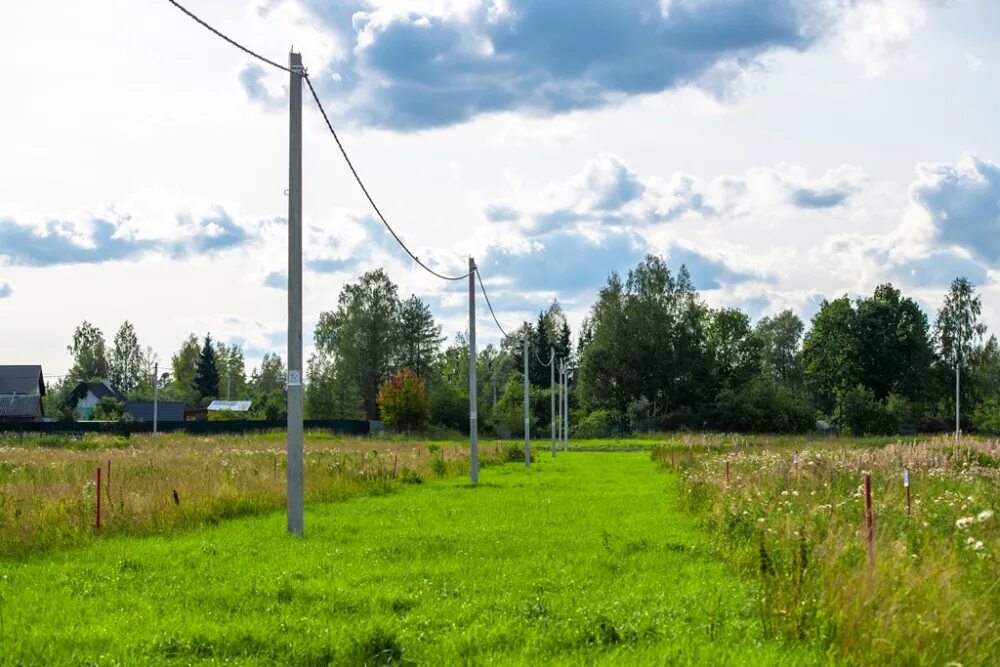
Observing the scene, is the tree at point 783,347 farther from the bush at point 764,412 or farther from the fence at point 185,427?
the fence at point 185,427

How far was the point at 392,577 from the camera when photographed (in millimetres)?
11781

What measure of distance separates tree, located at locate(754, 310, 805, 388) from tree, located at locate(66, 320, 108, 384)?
8933 cm

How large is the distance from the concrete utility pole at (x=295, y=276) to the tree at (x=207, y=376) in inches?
4522

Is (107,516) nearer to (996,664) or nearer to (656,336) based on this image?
(996,664)

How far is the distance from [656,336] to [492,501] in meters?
75.4

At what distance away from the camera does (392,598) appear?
33.8ft

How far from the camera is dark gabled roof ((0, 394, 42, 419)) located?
96375 millimetres

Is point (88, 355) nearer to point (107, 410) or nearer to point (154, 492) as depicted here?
point (107, 410)

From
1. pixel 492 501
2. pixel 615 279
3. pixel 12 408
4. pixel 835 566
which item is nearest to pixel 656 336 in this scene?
pixel 615 279

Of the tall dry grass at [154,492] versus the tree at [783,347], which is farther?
the tree at [783,347]

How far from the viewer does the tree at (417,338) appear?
105 m

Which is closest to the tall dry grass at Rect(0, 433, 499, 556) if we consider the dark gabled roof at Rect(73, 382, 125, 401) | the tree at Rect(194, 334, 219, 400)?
the dark gabled roof at Rect(73, 382, 125, 401)

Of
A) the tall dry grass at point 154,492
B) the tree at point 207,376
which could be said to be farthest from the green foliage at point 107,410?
the tall dry grass at point 154,492

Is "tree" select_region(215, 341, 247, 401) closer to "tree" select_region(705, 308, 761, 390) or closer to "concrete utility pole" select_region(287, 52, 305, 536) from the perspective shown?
"tree" select_region(705, 308, 761, 390)
